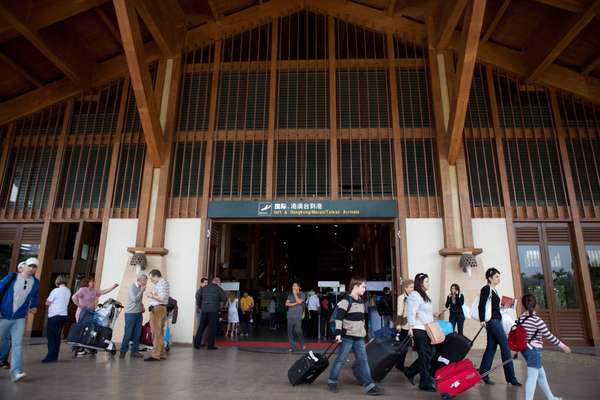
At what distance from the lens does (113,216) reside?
11.0 meters

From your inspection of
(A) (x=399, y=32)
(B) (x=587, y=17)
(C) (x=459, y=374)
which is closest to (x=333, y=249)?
(A) (x=399, y=32)

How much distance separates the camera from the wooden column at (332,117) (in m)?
10.8

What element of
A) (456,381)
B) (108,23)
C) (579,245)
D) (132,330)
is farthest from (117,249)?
(579,245)

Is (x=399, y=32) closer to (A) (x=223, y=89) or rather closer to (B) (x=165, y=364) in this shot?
(A) (x=223, y=89)

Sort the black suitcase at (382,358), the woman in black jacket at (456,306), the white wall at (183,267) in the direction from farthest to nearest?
the white wall at (183,267) → the woman in black jacket at (456,306) → the black suitcase at (382,358)

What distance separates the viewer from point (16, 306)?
5.23 metres

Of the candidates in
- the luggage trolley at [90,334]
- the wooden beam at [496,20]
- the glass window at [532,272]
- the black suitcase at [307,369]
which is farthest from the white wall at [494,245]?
the luggage trolley at [90,334]

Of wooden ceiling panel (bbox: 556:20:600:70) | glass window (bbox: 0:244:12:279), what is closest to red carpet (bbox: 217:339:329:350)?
glass window (bbox: 0:244:12:279)

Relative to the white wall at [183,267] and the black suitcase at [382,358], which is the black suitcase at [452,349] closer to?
the black suitcase at [382,358]

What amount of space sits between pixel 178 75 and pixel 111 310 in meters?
7.01

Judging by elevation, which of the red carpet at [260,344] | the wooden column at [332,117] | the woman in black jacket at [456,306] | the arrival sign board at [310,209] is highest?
the wooden column at [332,117]

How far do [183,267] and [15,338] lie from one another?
5.35m

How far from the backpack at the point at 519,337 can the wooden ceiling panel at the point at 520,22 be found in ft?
30.5

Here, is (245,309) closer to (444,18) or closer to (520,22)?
(444,18)
